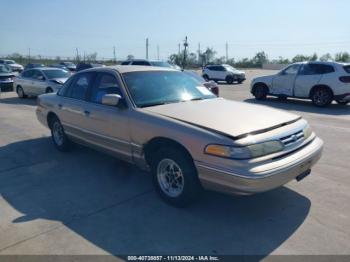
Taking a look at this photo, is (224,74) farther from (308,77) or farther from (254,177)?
(254,177)

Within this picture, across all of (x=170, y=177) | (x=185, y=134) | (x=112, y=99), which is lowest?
(x=170, y=177)

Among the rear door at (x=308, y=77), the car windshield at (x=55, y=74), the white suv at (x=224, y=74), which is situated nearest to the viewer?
the rear door at (x=308, y=77)

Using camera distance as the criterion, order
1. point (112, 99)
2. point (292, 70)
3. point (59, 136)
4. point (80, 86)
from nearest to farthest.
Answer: point (112, 99) → point (80, 86) → point (59, 136) → point (292, 70)

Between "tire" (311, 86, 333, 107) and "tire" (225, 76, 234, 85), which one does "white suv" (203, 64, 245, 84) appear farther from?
"tire" (311, 86, 333, 107)

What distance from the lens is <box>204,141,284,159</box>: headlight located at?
343 centimetres

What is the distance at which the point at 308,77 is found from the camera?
516 inches

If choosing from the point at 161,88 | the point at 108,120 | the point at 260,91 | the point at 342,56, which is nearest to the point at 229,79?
the point at 260,91

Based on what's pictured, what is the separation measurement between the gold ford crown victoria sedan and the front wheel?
0.65m

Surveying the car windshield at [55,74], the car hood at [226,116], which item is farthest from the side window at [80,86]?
the car windshield at [55,74]

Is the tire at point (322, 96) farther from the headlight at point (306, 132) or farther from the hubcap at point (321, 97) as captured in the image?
the headlight at point (306, 132)

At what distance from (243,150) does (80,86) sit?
3.47m

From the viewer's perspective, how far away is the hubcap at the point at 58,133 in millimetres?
6489

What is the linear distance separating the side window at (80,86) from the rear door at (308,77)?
9937 millimetres

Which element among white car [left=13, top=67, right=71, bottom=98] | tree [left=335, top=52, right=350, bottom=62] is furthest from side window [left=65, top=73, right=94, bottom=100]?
tree [left=335, top=52, right=350, bottom=62]
